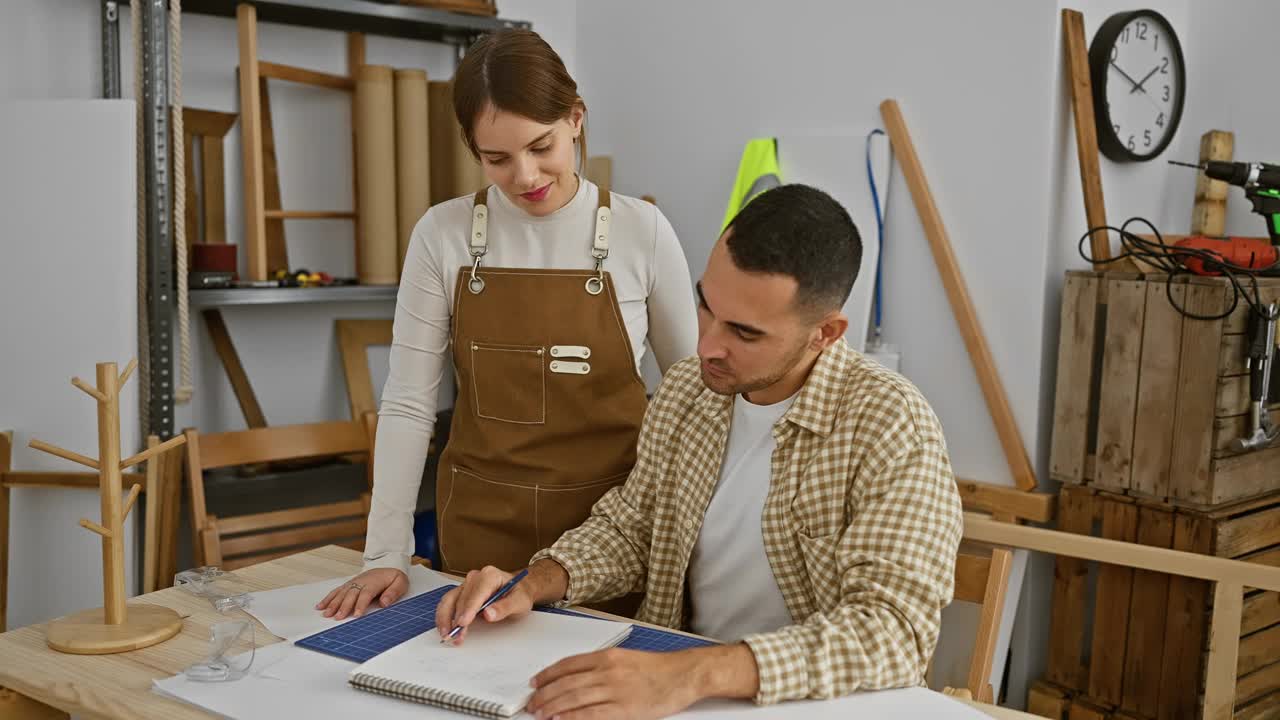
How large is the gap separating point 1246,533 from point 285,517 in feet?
8.08

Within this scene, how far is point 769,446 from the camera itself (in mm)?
1604

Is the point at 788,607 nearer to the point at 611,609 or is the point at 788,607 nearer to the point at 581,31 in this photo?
the point at 611,609

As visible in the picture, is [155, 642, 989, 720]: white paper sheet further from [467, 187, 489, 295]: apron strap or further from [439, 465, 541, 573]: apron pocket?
[467, 187, 489, 295]: apron strap

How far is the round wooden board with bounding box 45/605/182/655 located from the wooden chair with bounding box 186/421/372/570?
1409 mm

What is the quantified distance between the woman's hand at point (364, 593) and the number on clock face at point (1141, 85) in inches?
86.7

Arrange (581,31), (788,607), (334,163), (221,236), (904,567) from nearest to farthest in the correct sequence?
(904,567)
(788,607)
(221,236)
(334,163)
(581,31)

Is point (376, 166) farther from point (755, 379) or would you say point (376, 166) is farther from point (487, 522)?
point (755, 379)

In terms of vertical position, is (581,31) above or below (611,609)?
above

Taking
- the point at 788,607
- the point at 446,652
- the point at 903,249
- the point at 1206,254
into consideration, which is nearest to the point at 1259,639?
the point at 1206,254

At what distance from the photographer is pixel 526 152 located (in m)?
1.73

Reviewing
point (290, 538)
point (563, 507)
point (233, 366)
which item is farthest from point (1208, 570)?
point (233, 366)

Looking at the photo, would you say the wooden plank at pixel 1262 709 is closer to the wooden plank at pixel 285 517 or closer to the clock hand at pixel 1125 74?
the clock hand at pixel 1125 74

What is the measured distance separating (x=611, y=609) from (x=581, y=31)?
2.71 meters

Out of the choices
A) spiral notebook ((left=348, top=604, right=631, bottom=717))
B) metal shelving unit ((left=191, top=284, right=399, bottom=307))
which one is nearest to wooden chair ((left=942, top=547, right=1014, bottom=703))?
spiral notebook ((left=348, top=604, right=631, bottom=717))
